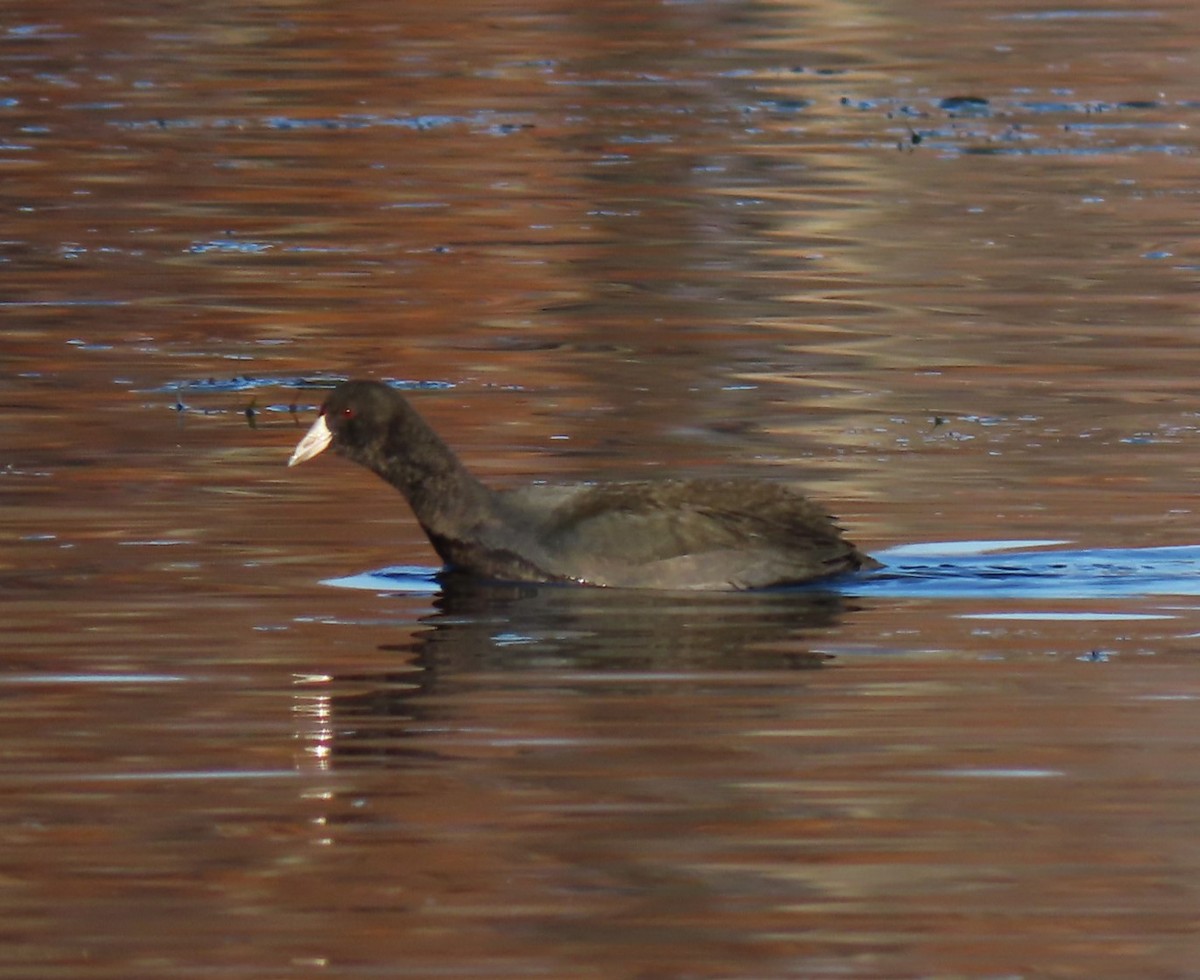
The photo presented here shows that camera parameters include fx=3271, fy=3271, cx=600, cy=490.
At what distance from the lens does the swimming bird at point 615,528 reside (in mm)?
10688

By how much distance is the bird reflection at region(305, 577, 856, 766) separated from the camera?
8.78m

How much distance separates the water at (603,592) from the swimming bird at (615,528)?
0.46ft

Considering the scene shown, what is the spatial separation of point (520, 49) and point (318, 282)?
1483 cm

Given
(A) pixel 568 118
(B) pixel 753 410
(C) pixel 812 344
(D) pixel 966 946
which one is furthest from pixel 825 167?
(D) pixel 966 946

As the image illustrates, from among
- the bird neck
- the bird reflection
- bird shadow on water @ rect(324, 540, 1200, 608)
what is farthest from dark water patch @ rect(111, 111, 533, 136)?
the bird reflection

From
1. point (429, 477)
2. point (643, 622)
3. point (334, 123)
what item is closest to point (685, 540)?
point (643, 622)

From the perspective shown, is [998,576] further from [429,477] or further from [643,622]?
[429,477]

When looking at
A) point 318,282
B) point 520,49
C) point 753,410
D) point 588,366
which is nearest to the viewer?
point 753,410

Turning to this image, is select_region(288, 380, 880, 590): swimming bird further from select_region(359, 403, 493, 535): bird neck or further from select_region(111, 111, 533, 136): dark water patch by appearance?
select_region(111, 111, 533, 136): dark water patch

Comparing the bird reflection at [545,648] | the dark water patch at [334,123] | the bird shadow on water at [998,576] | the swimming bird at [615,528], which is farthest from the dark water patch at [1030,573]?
the dark water patch at [334,123]

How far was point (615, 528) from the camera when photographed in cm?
1068

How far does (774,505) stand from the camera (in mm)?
10883

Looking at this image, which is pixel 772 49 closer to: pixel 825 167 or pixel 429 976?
pixel 825 167

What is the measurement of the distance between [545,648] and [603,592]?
96 centimetres
